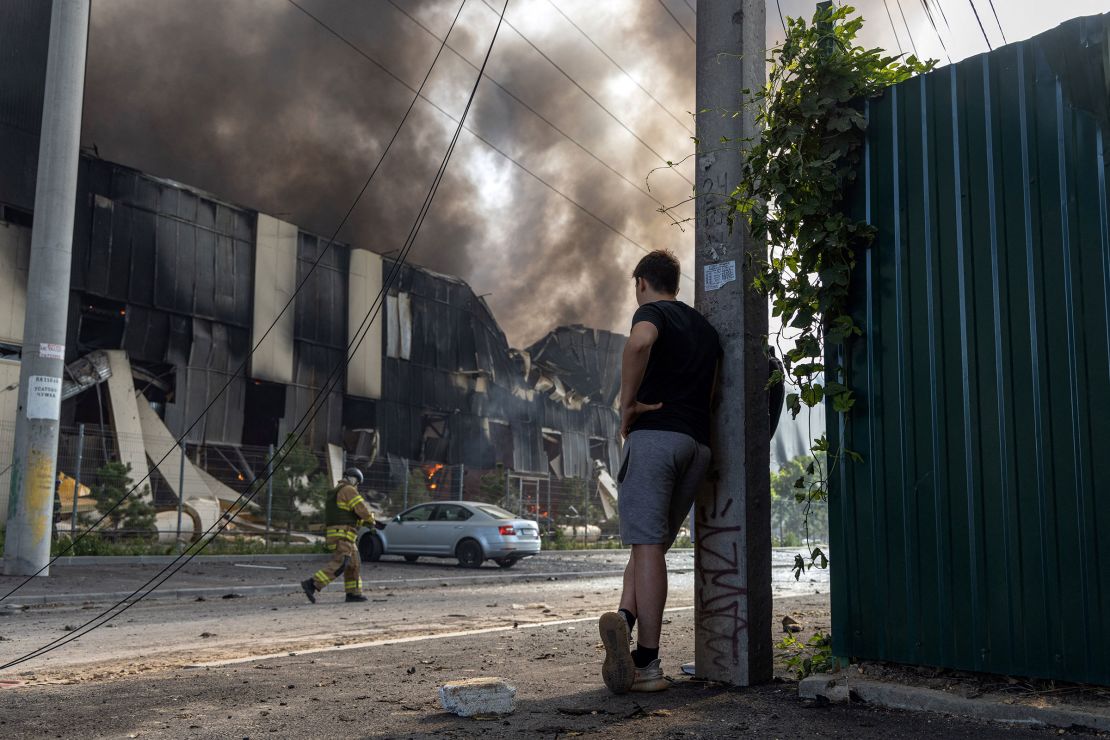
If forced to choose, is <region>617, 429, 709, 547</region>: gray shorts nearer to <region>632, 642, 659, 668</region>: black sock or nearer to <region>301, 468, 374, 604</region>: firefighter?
<region>632, 642, 659, 668</region>: black sock

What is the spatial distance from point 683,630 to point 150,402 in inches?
1021

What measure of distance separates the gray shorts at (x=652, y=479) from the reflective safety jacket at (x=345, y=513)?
24.5 ft

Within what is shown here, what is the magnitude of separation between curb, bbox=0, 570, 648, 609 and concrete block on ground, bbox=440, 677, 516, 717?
6804 mm

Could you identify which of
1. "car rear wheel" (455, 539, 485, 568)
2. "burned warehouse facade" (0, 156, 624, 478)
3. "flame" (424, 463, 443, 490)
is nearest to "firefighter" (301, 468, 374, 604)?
"car rear wheel" (455, 539, 485, 568)

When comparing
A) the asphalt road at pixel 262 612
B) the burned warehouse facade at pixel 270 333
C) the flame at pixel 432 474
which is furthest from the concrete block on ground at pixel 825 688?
the flame at pixel 432 474

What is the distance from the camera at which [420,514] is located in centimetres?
2028

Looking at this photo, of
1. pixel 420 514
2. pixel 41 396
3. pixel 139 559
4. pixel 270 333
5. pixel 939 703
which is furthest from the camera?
pixel 270 333

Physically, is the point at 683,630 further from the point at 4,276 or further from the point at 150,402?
the point at 150,402

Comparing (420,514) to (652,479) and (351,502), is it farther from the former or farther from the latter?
(652,479)

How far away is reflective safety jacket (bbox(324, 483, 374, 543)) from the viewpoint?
11094mm

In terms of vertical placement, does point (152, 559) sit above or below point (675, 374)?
below

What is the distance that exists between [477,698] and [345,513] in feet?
26.1

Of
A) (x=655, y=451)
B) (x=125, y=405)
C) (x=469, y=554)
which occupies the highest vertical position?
(x=125, y=405)

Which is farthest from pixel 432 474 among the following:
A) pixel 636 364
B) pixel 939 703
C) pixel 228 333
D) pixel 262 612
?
pixel 939 703
